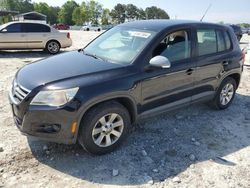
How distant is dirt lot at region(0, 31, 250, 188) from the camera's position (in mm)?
3688

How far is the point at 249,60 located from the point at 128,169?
7816mm

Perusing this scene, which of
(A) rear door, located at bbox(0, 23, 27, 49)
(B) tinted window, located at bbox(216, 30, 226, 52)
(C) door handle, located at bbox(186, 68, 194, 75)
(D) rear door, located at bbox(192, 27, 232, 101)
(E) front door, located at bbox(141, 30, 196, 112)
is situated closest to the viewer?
(E) front door, located at bbox(141, 30, 196, 112)

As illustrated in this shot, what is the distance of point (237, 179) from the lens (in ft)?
12.6

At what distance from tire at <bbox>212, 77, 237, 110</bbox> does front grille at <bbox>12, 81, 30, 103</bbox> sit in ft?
12.1

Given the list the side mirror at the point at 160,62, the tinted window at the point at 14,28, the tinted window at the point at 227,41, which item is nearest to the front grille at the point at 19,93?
the side mirror at the point at 160,62

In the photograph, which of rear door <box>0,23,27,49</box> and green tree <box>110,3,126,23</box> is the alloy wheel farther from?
green tree <box>110,3,126,23</box>

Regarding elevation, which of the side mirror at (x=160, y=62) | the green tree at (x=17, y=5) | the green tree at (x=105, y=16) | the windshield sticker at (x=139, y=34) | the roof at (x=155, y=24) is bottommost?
the green tree at (x=105, y=16)

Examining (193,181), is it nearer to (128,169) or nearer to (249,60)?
(128,169)

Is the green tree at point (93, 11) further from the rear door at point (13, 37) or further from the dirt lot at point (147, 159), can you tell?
the dirt lot at point (147, 159)

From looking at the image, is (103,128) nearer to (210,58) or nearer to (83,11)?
(210,58)

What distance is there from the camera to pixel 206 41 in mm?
5391

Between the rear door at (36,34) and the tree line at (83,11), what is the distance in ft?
255

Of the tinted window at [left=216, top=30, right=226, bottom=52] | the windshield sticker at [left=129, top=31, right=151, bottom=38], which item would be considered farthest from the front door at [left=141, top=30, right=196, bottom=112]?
the tinted window at [left=216, top=30, right=226, bottom=52]

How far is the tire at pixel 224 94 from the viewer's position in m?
5.92
